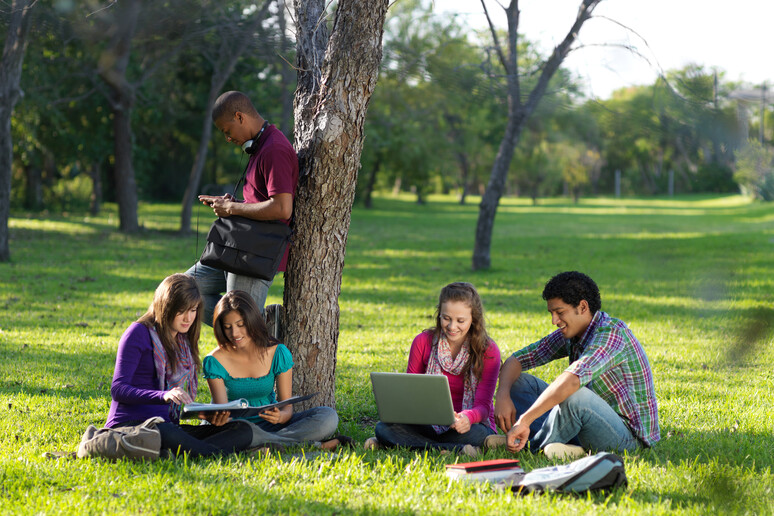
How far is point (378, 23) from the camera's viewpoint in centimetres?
473

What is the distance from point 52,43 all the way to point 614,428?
19.5 metres

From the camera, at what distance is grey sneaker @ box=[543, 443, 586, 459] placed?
4414 mm

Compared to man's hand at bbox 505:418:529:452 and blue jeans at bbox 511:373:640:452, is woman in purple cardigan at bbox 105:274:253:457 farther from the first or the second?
blue jeans at bbox 511:373:640:452

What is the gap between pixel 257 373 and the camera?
4.88 m

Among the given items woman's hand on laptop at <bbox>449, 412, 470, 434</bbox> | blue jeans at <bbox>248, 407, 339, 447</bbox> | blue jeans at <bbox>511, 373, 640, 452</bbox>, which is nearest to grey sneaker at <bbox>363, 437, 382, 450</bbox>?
blue jeans at <bbox>248, 407, 339, 447</bbox>

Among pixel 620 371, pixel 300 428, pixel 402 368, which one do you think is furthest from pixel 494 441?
pixel 402 368

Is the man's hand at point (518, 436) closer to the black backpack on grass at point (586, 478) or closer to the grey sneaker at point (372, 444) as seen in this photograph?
the black backpack on grass at point (586, 478)

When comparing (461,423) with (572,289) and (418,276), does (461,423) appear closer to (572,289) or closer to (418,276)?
(572,289)

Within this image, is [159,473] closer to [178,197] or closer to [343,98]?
[343,98]

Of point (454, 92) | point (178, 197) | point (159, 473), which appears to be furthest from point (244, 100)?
point (178, 197)

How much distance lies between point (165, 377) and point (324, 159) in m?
1.60

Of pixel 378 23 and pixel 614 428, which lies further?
pixel 378 23

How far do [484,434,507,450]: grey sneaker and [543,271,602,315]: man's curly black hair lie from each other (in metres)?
0.89

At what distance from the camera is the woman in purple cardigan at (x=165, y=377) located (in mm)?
4387
